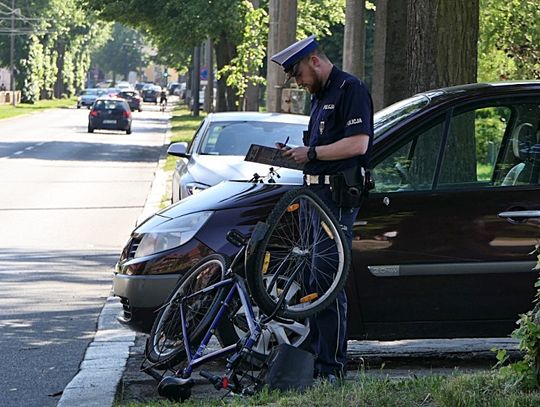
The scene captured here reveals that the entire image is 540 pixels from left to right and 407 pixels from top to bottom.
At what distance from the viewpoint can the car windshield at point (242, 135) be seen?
14.5 m

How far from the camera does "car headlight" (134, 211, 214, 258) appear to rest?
751cm

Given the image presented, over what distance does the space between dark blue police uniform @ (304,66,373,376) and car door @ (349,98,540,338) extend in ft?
2.43

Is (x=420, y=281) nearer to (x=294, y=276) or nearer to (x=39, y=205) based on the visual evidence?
(x=294, y=276)

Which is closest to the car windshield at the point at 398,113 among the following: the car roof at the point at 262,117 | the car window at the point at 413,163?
the car window at the point at 413,163

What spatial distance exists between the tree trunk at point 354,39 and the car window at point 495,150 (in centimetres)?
1294

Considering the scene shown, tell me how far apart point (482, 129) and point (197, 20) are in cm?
3441

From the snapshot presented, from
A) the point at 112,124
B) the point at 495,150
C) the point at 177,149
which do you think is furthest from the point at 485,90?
the point at 112,124

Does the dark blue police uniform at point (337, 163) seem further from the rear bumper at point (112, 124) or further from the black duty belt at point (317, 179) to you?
the rear bumper at point (112, 124)

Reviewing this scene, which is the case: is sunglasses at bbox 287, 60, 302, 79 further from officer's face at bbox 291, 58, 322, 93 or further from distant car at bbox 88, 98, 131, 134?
distant car at bbox 88, 98, 131, 134

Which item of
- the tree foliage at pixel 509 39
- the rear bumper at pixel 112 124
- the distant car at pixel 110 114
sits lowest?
the rear bumper at pixel 112 124

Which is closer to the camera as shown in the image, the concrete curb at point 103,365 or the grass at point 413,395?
the grass at point 413,395

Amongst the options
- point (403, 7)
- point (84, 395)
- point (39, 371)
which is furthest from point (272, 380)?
point (403, 7)

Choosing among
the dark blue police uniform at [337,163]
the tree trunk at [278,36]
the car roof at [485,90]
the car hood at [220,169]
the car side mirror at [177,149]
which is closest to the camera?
the dark blue police uniform at [337,163]

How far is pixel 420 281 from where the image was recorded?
741cm
